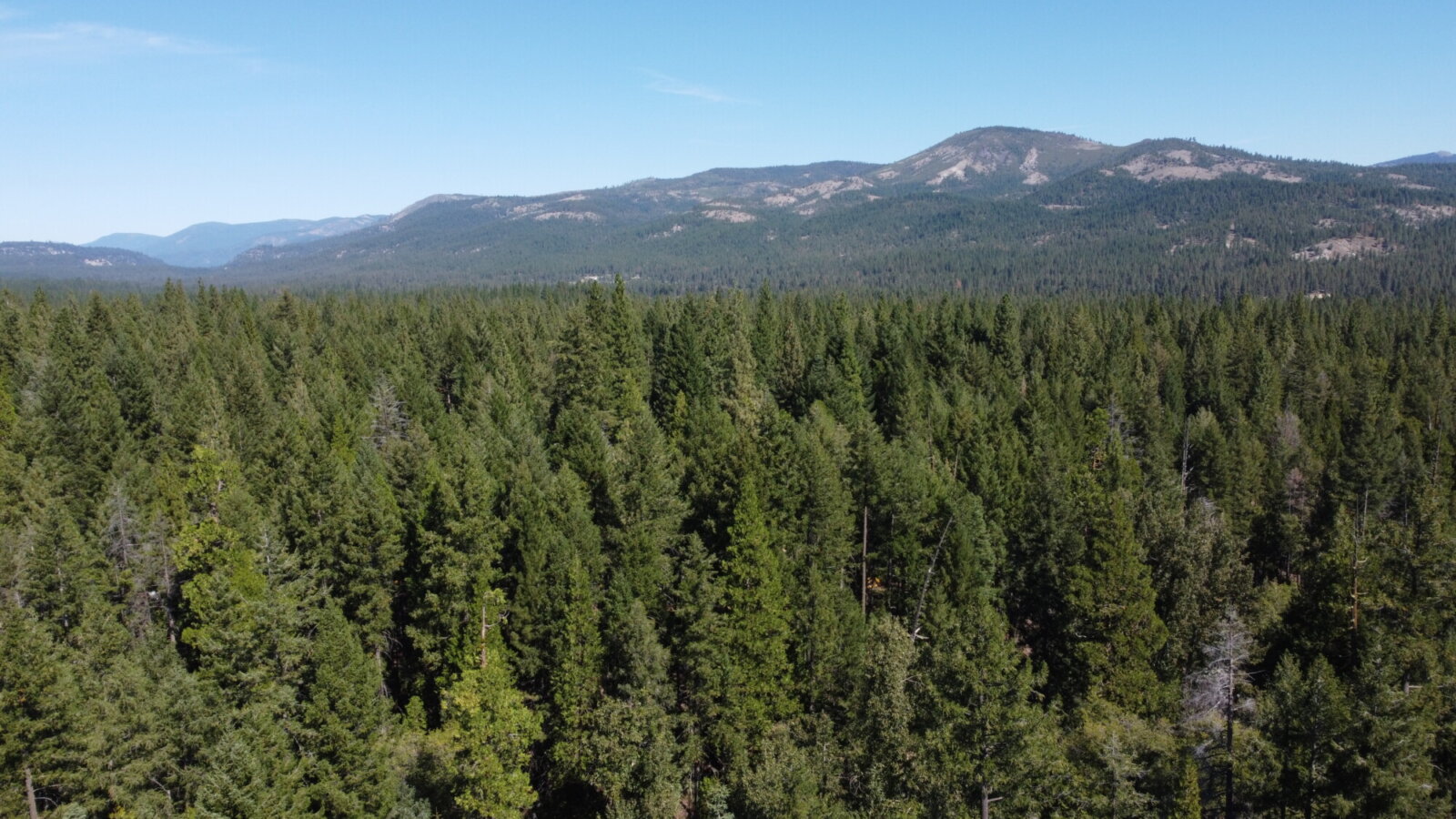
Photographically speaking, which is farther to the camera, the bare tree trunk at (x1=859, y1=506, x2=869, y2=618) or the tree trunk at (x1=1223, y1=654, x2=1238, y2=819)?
the bare tree trunk at (x1=859, y1=506, x2=869, y2=618)

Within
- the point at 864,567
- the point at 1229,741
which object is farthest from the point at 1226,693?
the point at 864,567

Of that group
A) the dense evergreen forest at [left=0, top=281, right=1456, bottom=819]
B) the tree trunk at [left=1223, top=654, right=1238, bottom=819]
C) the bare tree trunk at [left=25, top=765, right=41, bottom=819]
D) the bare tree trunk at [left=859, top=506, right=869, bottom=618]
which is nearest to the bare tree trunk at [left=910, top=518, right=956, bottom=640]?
the dense evergreen forest at [left=0, top=281, right=1456, bottom=819]

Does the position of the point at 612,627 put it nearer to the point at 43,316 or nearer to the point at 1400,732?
the point at 1400,732

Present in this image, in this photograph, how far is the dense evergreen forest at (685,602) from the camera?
26.4 metres

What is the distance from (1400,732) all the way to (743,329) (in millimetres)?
56976

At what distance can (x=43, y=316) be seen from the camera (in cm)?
8244

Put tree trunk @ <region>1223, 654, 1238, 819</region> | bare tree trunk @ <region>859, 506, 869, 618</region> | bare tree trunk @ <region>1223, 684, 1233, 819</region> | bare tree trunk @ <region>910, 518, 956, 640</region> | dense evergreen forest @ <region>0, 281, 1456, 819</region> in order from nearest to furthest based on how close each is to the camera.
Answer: dense evergreen forest @ <region>0, 281, 1456, 819</region> → tree trunk @ <region>1223, 654, 1238, 819</region> → bare tree trunk @ <region>1223, 684, 1233, 819</region> → bare tree trunk @ <region>910, 518, 956, 640</region> → bare tree trunk @ <region>859, 506, 869, 618</region>

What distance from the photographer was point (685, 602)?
3309 centimetres

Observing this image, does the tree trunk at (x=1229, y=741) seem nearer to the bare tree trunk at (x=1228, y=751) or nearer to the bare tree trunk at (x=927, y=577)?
the bare tree trunk at (x=1228, y=751)

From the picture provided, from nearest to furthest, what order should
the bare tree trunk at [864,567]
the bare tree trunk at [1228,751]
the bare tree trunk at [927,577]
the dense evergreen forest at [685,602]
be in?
the dense evergreen forest at [685,602]
the bare tree trunk at [1228,751]
the bare tree trunk at [927,577]
the bare tree trunk at [864,567]

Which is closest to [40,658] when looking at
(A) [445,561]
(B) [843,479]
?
(A) [445,561]

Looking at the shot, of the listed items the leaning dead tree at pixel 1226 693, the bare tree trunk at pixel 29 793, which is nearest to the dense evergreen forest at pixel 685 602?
the bare tree trunk at pixel 29 793

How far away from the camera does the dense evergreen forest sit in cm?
2636

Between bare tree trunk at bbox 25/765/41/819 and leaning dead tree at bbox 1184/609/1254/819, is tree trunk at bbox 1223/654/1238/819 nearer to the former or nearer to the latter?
leaning dead tree at bbox 1184/609/1254/819
